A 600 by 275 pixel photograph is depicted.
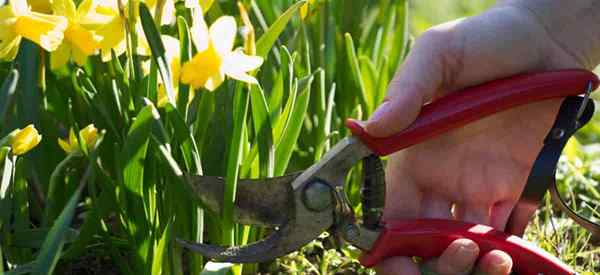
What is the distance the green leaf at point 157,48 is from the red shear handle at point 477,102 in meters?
0.30

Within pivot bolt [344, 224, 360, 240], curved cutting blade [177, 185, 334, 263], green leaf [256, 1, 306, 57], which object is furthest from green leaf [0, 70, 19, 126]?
pivot bolt [344, 224, 360, 240]

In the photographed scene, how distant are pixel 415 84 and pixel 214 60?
379 mm

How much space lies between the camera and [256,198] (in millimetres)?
1545

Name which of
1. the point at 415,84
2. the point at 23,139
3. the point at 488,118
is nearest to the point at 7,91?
the point at 23,139

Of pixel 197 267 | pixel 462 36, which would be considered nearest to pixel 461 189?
pixel 462 36

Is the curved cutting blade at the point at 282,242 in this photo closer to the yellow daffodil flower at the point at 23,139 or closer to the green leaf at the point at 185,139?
the green leaf at the point at 185,139

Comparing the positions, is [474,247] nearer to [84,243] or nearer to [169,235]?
[169,235]

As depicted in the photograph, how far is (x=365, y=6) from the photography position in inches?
92.6

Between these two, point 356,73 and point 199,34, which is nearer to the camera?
point 199,34

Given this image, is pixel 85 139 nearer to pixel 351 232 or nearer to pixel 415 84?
pixel 351 232

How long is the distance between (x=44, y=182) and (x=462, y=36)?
33.4 inches

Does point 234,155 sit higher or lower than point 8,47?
lower

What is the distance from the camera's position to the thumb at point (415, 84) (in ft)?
5.03

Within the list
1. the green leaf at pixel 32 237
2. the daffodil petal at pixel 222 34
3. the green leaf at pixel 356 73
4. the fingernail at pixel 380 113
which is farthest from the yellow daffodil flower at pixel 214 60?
the green leaf at pixel 356 73
